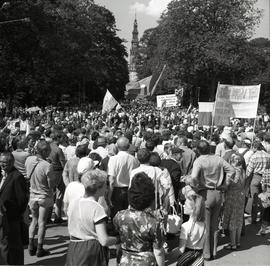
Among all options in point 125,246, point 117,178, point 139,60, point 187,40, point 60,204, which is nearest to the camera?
point 125,246

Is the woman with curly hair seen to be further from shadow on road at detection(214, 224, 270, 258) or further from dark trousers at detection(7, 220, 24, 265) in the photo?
shadow on road at detection(214, 224, 270, 258)

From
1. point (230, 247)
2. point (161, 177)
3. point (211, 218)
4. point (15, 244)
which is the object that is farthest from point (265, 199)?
point (15, 244)

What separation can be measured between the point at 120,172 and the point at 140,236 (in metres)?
3.34

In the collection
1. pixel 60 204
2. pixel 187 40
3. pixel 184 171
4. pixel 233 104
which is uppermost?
pixel 187 40

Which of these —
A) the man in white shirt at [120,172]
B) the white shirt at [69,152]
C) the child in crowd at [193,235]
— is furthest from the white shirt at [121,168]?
the white shirt at [69,152]

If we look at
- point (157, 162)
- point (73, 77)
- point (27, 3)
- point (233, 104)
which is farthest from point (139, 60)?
point (157, 162)

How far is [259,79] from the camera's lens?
67438 mm

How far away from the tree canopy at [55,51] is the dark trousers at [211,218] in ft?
109

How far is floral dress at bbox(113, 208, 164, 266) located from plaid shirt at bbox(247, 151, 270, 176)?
5.15 meters

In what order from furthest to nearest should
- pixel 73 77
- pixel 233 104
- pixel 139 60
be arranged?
pixel 139 60, pixel 73 77, pixel 233 104

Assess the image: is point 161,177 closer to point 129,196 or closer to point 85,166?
point 85,166

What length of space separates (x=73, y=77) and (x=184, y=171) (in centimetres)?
4770

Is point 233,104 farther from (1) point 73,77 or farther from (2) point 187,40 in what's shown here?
(1) point 73,77

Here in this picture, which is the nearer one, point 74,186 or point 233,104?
point 74,186
